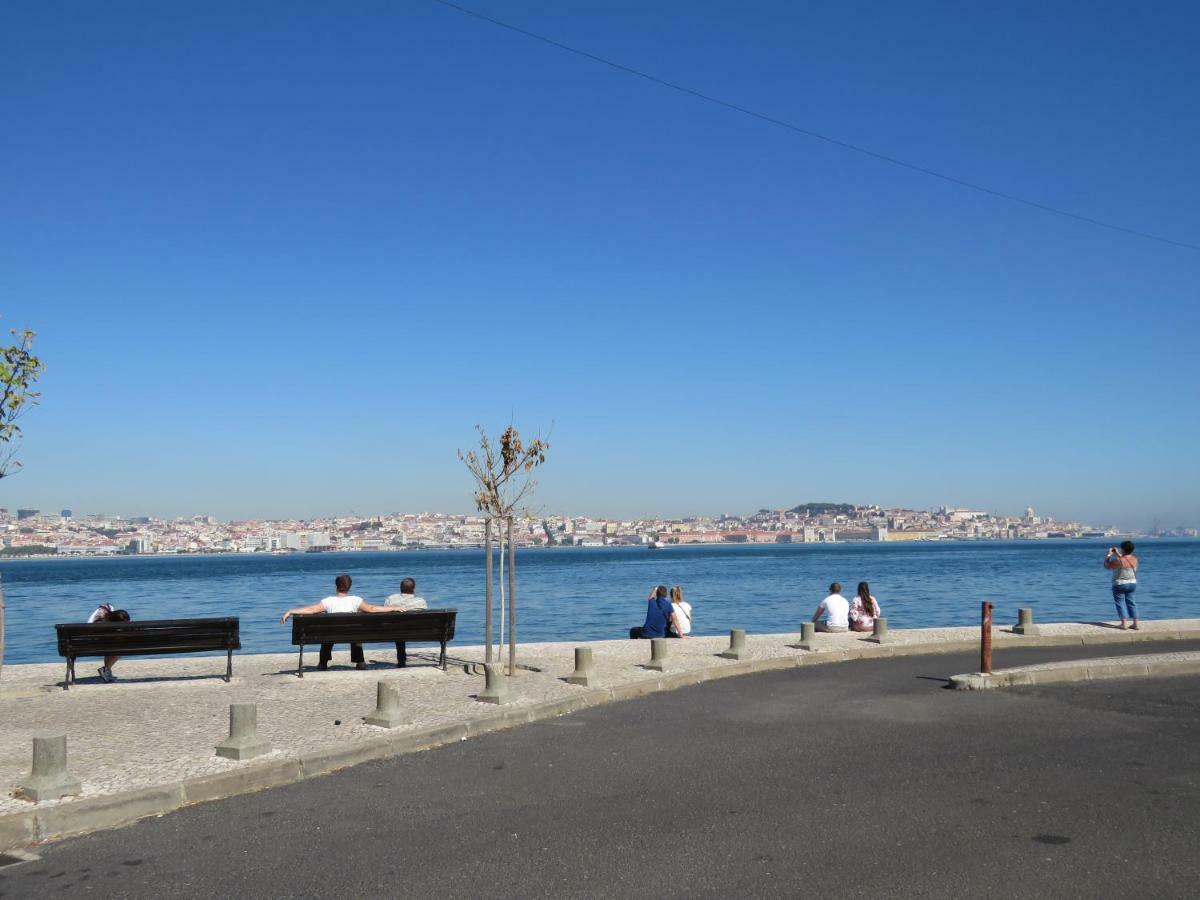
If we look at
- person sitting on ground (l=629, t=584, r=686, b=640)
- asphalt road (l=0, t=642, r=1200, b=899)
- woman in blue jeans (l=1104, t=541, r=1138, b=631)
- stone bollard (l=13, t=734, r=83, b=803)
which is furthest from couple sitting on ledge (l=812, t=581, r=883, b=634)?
stone bollard (l=13, t=734, r=83, b=803)

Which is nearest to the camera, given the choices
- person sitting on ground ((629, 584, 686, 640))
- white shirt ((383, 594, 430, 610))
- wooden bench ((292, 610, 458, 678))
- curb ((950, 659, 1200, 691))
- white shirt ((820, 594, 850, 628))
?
curb ((950, 659, 1200, 691))

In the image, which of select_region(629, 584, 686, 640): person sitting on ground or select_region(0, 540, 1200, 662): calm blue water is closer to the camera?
select_region(629, 584, 686, 640): person sitting on ground

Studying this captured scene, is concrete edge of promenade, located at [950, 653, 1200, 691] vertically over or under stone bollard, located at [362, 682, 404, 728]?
under

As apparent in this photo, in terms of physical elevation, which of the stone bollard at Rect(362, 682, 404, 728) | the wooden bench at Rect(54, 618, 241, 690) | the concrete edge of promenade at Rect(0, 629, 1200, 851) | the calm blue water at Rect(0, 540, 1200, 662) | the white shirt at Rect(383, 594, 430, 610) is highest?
→ the white shirt at Rect(383, 594, 430, 610)

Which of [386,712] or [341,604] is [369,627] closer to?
[341,604]

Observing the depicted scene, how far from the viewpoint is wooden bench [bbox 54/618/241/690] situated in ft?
43.4

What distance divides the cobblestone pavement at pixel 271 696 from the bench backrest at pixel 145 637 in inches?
20.0

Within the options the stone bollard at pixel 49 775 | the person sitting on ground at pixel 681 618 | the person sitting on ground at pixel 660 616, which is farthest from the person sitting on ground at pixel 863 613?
the stone bollard at pixel 49 775

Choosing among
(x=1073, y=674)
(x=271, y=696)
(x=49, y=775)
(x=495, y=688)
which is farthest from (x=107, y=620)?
(x=1073, y=674)

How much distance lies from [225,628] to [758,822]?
9178 mm

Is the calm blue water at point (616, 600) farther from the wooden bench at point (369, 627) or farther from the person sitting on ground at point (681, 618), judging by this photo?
the wooden bench at point (369, 627)

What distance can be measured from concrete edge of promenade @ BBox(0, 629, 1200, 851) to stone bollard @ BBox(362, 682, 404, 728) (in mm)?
554

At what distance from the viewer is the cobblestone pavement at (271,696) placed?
898 cm

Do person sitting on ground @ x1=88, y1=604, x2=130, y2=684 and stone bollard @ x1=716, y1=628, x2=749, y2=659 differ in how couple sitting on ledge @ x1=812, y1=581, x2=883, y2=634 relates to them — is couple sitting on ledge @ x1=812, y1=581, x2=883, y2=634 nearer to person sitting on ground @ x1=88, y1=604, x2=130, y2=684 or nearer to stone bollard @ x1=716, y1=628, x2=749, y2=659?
stone bollard @ x1=716, y1=628, x2=749, y2=659
